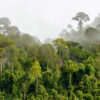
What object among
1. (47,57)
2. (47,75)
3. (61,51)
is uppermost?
(61,51)

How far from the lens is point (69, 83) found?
1349 centimetres

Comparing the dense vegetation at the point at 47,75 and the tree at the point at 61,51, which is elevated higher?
the tree at the point at 61,51

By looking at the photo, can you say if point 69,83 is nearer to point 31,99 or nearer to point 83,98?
point 83,98

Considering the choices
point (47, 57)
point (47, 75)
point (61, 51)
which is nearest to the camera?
point (47, 75)

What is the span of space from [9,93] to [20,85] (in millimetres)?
1252

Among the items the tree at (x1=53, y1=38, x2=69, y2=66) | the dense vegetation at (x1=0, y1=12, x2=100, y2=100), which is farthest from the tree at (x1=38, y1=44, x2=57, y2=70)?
the tree at (x1=53, y1=38, x2=69, y2=66)

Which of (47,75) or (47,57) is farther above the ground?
(47,57)

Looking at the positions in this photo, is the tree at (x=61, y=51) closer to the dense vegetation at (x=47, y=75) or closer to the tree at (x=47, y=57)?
the dense vegetation at (x=47, y=75)

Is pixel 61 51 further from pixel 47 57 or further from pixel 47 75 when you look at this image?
pixel 47 75

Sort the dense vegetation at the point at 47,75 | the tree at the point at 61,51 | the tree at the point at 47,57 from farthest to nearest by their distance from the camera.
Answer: the tree at the point at 61,51 < the tree at the point at 47,57 < the dense vegetation at the point at 47,75

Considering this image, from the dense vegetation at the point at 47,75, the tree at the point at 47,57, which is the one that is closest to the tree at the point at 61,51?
the dense vegetation at the point at 47,75

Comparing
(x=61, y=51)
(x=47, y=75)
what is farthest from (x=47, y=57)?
(x=47, y=75)

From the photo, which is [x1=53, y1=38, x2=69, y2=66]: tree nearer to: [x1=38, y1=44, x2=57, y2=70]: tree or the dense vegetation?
the dense vegetation

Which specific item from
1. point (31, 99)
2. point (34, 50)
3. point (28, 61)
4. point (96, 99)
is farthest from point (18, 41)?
point (96, 99)
